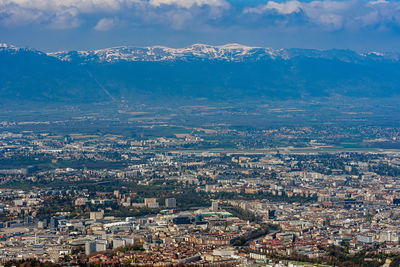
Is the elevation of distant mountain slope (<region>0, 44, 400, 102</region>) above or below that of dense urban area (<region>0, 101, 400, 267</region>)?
above

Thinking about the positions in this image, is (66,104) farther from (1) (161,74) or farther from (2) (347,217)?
(2) (347,217)

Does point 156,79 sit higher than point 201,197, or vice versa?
point 156,79

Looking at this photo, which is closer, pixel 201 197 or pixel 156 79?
pixel 201 197

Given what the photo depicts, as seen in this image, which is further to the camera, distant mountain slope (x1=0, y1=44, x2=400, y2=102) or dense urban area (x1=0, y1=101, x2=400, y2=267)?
distant mountain slope (x1=0, y1=44, x2=400, y2=102)

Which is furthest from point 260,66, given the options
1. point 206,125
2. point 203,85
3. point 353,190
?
point 353,190
